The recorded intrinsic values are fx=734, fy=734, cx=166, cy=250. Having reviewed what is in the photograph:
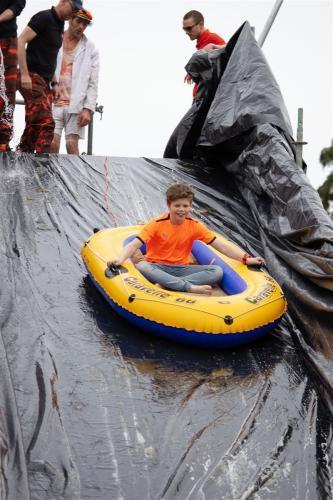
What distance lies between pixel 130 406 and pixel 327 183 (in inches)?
872

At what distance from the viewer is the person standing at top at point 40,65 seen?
6559mm

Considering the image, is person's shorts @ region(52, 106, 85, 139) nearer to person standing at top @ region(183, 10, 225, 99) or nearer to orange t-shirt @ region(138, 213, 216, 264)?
person standing at top @ region(183, 10, 225, 99)

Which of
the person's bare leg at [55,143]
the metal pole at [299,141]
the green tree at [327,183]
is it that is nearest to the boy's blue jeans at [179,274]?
the metal pole at [299,141]

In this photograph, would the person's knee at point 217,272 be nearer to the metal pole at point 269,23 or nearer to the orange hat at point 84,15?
the orange hat at point 84,15

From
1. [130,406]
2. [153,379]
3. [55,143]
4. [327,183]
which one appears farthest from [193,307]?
[327,183]

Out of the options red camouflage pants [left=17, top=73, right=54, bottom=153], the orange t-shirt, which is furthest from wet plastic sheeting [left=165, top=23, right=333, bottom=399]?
red camouflage pants [left=17, top=73, right=54, bottom=153]

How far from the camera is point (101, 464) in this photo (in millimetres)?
3066

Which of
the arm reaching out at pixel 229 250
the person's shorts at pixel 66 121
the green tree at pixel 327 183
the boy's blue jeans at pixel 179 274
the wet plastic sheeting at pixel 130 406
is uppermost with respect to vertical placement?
the person's shorts at pixel 66 121

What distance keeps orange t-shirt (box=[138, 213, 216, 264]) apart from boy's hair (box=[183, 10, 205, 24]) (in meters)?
3.22

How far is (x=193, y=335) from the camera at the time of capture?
391 centimetres

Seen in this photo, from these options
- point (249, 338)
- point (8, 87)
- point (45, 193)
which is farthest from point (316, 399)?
point (8, 87)

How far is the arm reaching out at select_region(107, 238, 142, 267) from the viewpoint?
4297mm

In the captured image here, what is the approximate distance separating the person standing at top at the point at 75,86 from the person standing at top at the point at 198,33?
0.94 m

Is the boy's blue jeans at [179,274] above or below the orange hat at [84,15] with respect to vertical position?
below
